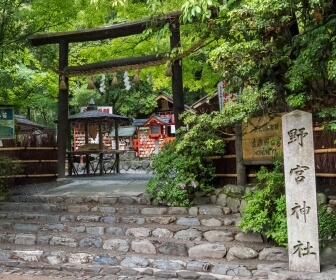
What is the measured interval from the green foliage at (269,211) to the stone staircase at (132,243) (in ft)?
1.05

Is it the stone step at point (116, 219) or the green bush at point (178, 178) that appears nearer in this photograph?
the stone step at point (116, 219)

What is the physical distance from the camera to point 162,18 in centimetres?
662

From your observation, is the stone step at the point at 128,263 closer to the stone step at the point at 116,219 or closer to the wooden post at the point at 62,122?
the stone step at the point at 116,219

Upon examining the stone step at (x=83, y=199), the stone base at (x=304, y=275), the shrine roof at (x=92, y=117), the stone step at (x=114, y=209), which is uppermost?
the shrine roof at (x=92, y=117)

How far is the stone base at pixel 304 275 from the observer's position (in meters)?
5.18

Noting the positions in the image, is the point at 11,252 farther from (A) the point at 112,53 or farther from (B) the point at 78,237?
(A) the point at 112,53

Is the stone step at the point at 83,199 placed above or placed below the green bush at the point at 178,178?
below

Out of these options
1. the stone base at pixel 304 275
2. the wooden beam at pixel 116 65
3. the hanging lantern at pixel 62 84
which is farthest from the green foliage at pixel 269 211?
the hanging lantern at pixel 62 84

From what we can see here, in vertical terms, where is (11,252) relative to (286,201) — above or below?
below

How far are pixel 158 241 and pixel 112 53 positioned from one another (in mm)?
8016

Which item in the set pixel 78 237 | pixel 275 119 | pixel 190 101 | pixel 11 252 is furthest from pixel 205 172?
pixel 190 101

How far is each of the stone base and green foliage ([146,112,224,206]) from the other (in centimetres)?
285

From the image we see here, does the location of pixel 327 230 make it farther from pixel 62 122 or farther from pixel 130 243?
pixel 62 122

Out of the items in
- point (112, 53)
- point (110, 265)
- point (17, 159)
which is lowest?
point (110, 265)
